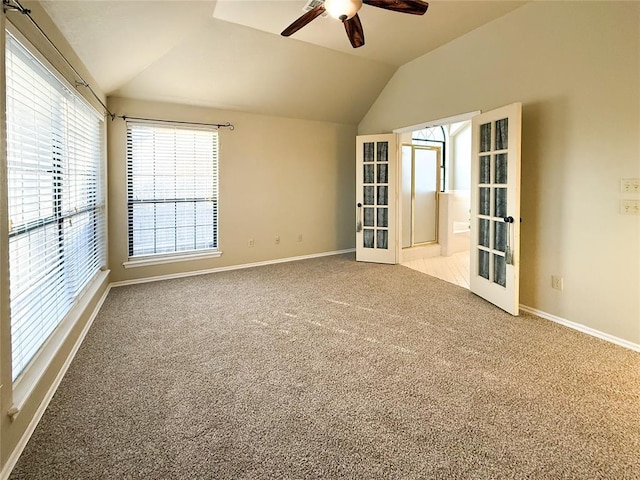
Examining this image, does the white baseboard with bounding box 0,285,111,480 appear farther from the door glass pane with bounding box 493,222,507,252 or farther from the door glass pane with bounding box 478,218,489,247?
the door glass pane with bounding box 478,218,489,247

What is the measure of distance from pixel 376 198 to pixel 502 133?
91.2 inches

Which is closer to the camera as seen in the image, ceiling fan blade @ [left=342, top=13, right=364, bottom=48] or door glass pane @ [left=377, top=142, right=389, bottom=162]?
ceiling fan blade @ [left=342, top=13, right=364, bottom=48]

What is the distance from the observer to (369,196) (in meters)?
5.45

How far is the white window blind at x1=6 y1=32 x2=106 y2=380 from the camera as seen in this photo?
1.72 m

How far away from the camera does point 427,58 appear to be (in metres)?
4.41

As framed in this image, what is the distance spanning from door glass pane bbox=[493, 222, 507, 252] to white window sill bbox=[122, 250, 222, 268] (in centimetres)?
355

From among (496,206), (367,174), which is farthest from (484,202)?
(367,174)

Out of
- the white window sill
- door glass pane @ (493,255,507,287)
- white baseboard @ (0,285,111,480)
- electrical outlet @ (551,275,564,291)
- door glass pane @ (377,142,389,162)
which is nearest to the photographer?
white baseboard @ (0,285,111,480)

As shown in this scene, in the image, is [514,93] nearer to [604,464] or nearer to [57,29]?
[604,464]

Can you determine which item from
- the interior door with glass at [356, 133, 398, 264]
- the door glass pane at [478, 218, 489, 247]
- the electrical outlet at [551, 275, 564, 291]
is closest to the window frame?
the interior door with glass at [356, 133, 398, 264]

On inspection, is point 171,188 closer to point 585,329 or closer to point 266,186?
point 266,186

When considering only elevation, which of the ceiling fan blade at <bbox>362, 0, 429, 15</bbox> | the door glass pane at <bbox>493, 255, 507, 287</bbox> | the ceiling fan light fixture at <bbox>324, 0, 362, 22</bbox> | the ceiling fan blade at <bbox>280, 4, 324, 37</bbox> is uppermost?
the ceiling fan blade at <bbox>280, 4, 324, 37</bbox>

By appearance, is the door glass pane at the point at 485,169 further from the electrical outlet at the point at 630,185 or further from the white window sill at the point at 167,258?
the white window sill at the point at 167,258

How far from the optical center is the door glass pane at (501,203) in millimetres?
3234
